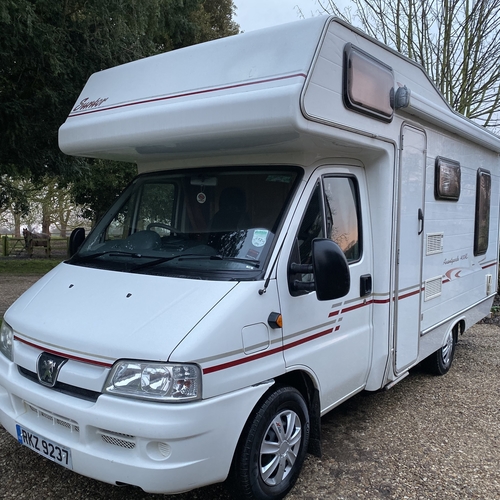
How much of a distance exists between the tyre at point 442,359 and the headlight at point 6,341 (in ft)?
14.3

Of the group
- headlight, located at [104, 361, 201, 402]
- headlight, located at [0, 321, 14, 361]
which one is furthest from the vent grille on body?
headlight, located at [0, 321, 14, 361]

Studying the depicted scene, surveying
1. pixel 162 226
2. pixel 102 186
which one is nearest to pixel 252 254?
pixel 162 226

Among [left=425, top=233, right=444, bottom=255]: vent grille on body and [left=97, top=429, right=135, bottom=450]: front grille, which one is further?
[left=425, top=233, right=444, bottom=255]: vent grille on body

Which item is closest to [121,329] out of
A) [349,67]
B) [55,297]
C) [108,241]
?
[55,297]

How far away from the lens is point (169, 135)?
3.51 m

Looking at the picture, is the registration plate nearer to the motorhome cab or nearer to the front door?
the motorhome cab

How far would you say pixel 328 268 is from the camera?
3115 mm

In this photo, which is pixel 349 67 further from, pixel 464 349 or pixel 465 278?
pixel 464 349

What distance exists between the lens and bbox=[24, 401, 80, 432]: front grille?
2879 mm

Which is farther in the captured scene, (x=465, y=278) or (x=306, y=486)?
(x=465, y=278)

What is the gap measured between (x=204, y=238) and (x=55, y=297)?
107 centimetres

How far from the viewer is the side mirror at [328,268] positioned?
311 centimetres

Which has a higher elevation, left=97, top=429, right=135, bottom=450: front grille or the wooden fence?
left=97, top=429, right=135, bottom=450: front grille

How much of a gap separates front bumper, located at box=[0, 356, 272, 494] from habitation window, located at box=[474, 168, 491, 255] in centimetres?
461
